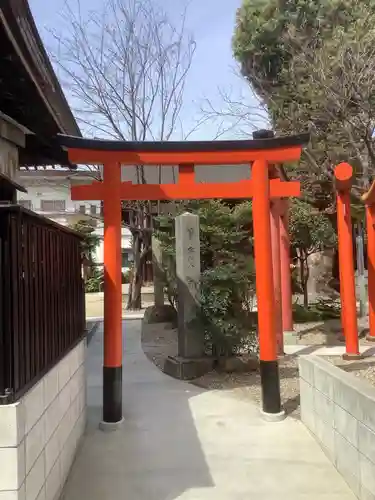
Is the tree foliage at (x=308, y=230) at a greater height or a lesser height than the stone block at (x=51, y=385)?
greater

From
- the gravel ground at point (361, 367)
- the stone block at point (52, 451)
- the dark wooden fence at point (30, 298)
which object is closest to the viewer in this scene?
the dark wooden fence at point (30, 298)

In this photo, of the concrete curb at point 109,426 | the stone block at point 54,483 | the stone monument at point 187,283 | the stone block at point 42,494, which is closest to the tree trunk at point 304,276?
the stone monument at point 187,283

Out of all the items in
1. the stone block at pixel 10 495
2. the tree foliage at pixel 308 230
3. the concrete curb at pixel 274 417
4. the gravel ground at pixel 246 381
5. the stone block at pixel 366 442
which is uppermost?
the tree foliage at pixel 308 230

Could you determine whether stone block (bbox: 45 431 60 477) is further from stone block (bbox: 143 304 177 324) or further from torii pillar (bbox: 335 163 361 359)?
stone block (bbox: 143 304 177 324)

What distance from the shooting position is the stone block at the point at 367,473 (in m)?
3.60

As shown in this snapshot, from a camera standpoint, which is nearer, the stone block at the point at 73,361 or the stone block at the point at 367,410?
the stone block at the point at 367,410

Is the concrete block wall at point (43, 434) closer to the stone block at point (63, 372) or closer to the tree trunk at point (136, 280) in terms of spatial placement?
the stone block at point (63, 372)

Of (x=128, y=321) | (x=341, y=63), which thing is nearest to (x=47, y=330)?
(x=341, y=63)

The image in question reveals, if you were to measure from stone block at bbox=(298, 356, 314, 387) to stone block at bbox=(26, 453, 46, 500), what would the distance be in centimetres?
301

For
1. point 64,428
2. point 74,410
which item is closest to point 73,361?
point 74,410

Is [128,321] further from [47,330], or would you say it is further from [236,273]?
[47,330]

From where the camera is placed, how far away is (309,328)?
12.4 m

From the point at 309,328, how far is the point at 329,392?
314 inches

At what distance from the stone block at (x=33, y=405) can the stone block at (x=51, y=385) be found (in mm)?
115
